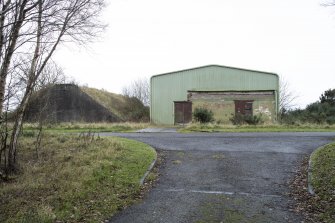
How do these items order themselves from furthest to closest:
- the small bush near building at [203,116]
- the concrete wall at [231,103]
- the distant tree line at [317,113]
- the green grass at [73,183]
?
1. the concrete wall at [231,103]
2. the distant tree line at [317,113]
3. the small bush near building at [203,116]
4. the green grass at [73,183]

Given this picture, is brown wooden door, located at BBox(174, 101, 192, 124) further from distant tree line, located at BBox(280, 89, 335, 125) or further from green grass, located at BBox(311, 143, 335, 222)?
green grass, located at BBox(311, 143, 335, 222)

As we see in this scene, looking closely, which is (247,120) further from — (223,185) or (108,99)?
(108,99)

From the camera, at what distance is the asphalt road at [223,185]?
6238 mm

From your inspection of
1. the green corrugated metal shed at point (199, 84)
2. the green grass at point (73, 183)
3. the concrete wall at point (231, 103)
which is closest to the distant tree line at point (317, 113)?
the concrete wall at point (231, 103)

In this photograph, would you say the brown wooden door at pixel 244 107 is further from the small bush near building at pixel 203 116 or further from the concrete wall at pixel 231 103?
the small bush near building at pixel 203 116

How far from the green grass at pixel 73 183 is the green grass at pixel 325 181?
394cm

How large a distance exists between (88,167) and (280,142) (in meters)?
9.10

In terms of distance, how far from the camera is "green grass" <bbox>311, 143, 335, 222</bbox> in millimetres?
6293

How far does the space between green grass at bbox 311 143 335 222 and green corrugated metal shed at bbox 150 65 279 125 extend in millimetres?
19582

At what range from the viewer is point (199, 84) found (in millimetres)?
31094

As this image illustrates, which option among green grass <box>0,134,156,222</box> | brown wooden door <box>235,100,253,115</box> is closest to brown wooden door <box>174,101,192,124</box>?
brown wooden door <box>235,100,253,115</box>

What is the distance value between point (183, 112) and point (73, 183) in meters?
23.7

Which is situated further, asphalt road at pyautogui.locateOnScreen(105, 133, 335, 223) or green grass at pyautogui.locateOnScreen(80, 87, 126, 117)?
green grass at pyautogui.locateOnScreen(80, 87, 126, 117)

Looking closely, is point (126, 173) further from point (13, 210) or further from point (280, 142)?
point (280, 142)
